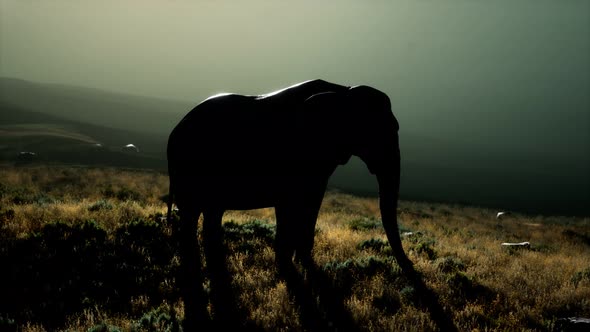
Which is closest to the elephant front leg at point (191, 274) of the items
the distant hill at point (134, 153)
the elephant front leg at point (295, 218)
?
the elephant front leg at point (295, 218)

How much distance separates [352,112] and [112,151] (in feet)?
170

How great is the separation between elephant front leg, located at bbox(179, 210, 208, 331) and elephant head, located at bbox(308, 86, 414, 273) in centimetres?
259

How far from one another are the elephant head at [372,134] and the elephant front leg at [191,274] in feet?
8.49

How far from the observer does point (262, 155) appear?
5.70 meters

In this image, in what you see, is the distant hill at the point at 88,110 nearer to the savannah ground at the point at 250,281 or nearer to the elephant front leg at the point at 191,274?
the savannah ground at the point at 250,281

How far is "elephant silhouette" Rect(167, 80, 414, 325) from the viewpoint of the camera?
562 cm

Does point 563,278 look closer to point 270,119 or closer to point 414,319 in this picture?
point 414,319

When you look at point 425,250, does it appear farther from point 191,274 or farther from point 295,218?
point 191,274

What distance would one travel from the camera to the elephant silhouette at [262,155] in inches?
221

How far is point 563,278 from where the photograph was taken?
7.73 meters

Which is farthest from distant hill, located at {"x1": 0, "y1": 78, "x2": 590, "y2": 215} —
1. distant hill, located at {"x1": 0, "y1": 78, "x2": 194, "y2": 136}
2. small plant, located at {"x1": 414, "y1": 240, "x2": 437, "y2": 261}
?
small plant, located at {"x1": 414, "y1": 240, "x2": 437, "y2": 261}

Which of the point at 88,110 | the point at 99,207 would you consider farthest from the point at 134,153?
the point at 88,110

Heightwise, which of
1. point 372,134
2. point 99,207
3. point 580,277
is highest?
point 372,134

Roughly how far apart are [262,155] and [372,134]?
1912mm
